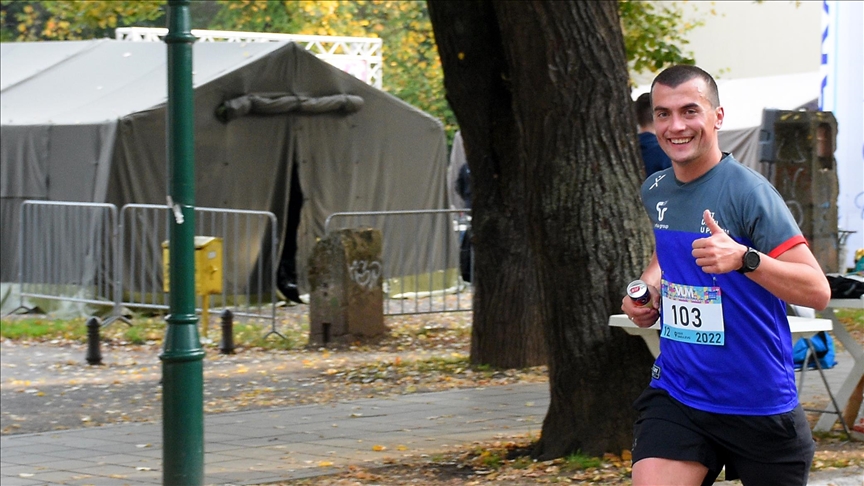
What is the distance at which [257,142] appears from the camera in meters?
18.1

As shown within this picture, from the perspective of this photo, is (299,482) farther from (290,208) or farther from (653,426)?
(290,208)

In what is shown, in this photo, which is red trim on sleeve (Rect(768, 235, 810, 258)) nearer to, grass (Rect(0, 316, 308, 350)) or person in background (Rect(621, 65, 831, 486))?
person in background (Rect(621, 65, 831, 486))

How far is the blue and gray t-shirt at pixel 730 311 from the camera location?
3.86 meters

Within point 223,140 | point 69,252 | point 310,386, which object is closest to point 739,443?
point 310,386

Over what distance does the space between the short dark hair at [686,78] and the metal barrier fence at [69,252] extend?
12.5 meters

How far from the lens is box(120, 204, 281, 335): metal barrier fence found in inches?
632

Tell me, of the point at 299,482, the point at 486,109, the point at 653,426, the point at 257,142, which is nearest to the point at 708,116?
the point at 653,426

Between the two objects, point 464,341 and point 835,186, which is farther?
point 835,186

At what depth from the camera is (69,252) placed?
16391 mm

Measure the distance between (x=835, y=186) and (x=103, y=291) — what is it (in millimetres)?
9518

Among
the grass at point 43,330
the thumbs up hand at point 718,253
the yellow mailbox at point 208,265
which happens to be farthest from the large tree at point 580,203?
the grass at point 43,330

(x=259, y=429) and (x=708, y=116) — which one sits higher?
(x=708, y=116)

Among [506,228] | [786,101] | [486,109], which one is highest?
[786,101]

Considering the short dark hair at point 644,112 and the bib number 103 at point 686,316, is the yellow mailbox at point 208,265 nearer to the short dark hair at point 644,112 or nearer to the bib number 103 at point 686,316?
the short dark hair at point 644,112
